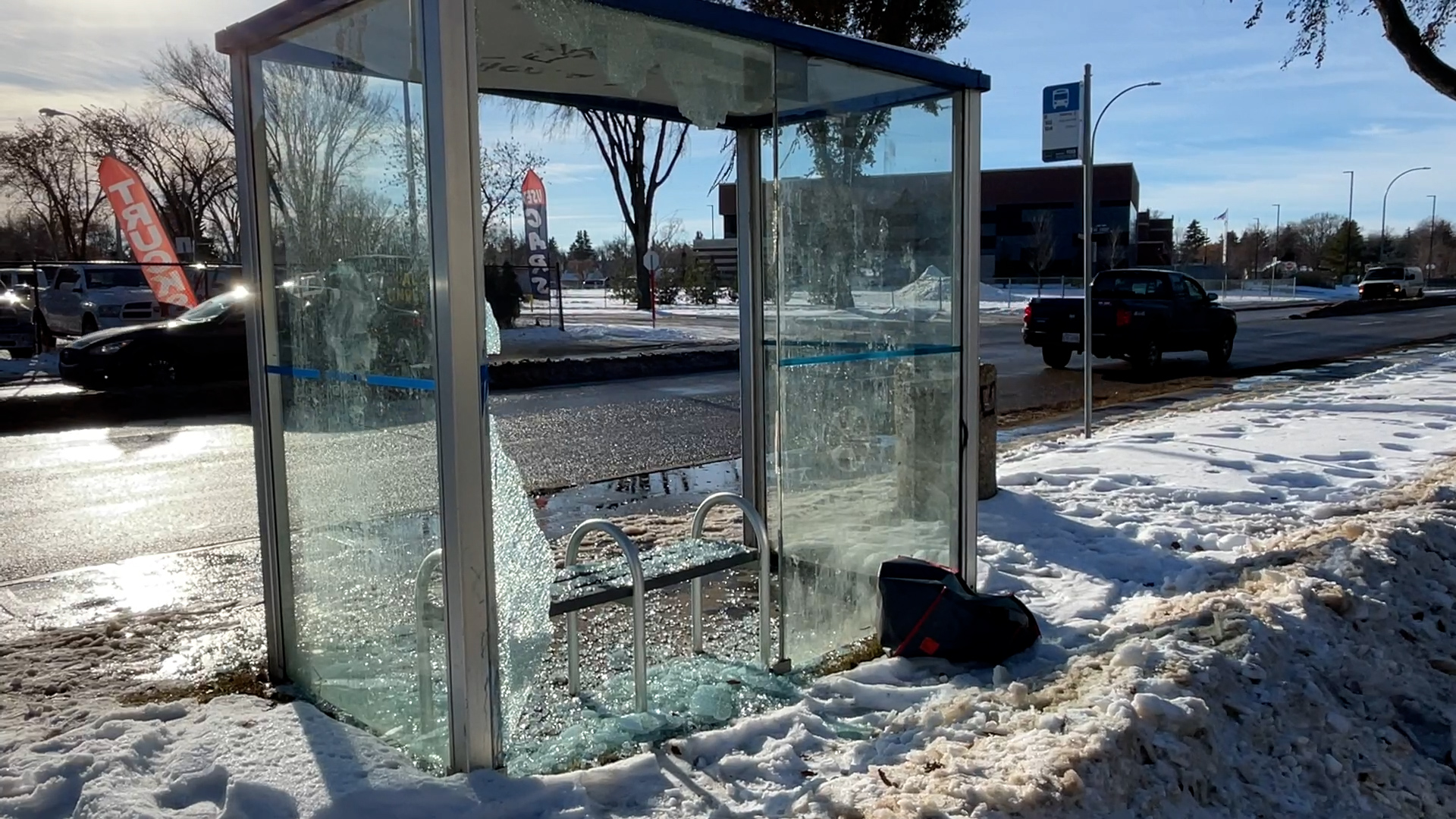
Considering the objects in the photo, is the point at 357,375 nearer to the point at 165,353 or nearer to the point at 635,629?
the point at 635,629

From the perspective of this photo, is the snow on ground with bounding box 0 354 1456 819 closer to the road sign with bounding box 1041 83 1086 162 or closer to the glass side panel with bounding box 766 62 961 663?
the glass side panel with bounding box 766 62 961 663

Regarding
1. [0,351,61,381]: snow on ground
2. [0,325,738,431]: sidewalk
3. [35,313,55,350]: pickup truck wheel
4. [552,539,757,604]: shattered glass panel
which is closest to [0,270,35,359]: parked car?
[35,313,55,350]: pickup truck wheel

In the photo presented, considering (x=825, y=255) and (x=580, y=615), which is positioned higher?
(x=825, y=255)

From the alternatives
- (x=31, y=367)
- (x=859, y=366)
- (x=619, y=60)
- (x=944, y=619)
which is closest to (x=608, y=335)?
(x=31, y=367)

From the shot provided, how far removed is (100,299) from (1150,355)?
19.2 m

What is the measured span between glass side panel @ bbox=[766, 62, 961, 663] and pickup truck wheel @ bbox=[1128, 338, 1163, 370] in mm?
13676

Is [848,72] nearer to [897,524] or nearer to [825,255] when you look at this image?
[825,255]

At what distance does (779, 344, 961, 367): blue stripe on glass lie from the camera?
4602mm

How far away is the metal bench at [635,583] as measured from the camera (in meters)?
3.47

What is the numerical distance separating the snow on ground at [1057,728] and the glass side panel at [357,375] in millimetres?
257

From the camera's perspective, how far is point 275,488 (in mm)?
3988

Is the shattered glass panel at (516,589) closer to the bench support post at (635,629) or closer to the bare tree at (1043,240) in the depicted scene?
the bench support post at (635,629)

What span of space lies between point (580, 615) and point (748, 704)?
1409mm

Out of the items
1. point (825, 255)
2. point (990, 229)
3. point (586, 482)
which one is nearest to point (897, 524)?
point (825, 255)
